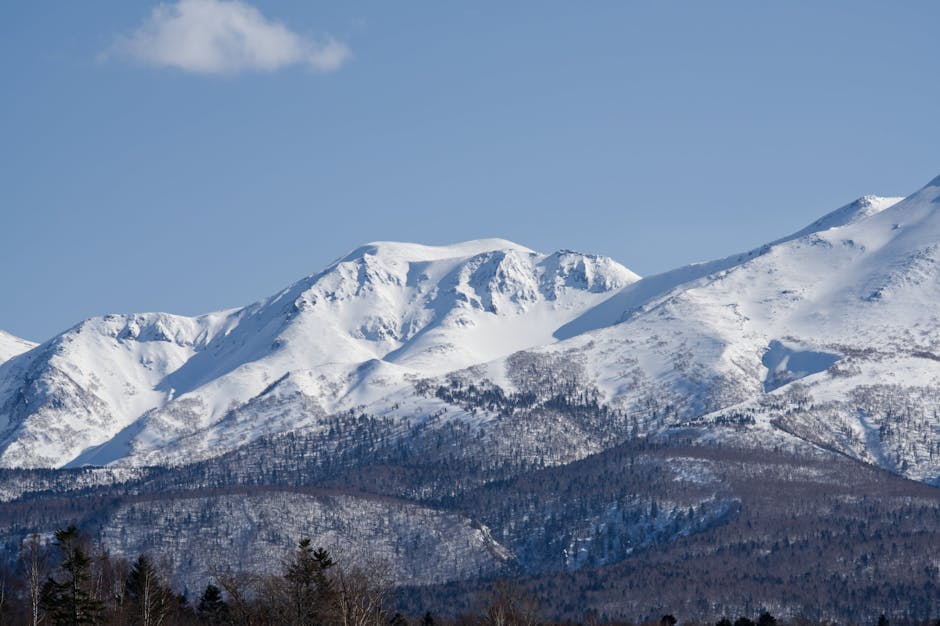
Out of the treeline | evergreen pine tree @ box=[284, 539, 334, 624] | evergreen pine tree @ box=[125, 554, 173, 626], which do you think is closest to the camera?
the treeline

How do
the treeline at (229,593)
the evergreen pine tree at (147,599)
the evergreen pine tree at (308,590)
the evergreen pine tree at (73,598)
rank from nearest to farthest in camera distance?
the evergreen pine tree at (73,598), the treeline at (229,593), the evergreen pine tree at (308,590), the evergreen pine tree at (147,599)

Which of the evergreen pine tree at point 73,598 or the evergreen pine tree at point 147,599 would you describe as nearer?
the evergreen pine tree at point 73,598

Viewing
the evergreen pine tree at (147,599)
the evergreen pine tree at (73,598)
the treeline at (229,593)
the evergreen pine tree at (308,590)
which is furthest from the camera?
the evergreen pine tree at (147,599)

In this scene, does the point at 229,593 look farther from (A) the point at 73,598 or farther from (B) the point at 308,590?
(A) the point at 73,598

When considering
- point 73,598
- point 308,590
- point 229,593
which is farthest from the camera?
point 229,593

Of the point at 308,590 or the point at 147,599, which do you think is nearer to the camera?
the point at 308,590

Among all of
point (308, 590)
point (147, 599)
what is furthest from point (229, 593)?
point (308, 590)

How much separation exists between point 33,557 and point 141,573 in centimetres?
1795

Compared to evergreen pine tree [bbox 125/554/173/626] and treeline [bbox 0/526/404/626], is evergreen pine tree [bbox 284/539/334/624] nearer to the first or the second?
treeline [bbox 0/526/404/626]

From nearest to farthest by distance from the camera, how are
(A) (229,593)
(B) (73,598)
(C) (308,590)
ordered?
(B) (73,598)
(C) (308,590)
(A) (229,593)

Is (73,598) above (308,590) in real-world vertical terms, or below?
above

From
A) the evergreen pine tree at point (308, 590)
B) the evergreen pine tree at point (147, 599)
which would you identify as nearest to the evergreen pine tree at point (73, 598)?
the evergreen pine tree at point (147, 599)

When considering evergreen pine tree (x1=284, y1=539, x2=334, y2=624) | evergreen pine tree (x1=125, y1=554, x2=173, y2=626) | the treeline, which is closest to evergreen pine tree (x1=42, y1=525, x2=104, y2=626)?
the treeline

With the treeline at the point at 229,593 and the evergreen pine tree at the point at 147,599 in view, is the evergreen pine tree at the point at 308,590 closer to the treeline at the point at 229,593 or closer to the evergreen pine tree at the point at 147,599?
the treeline at the point at 229,593
